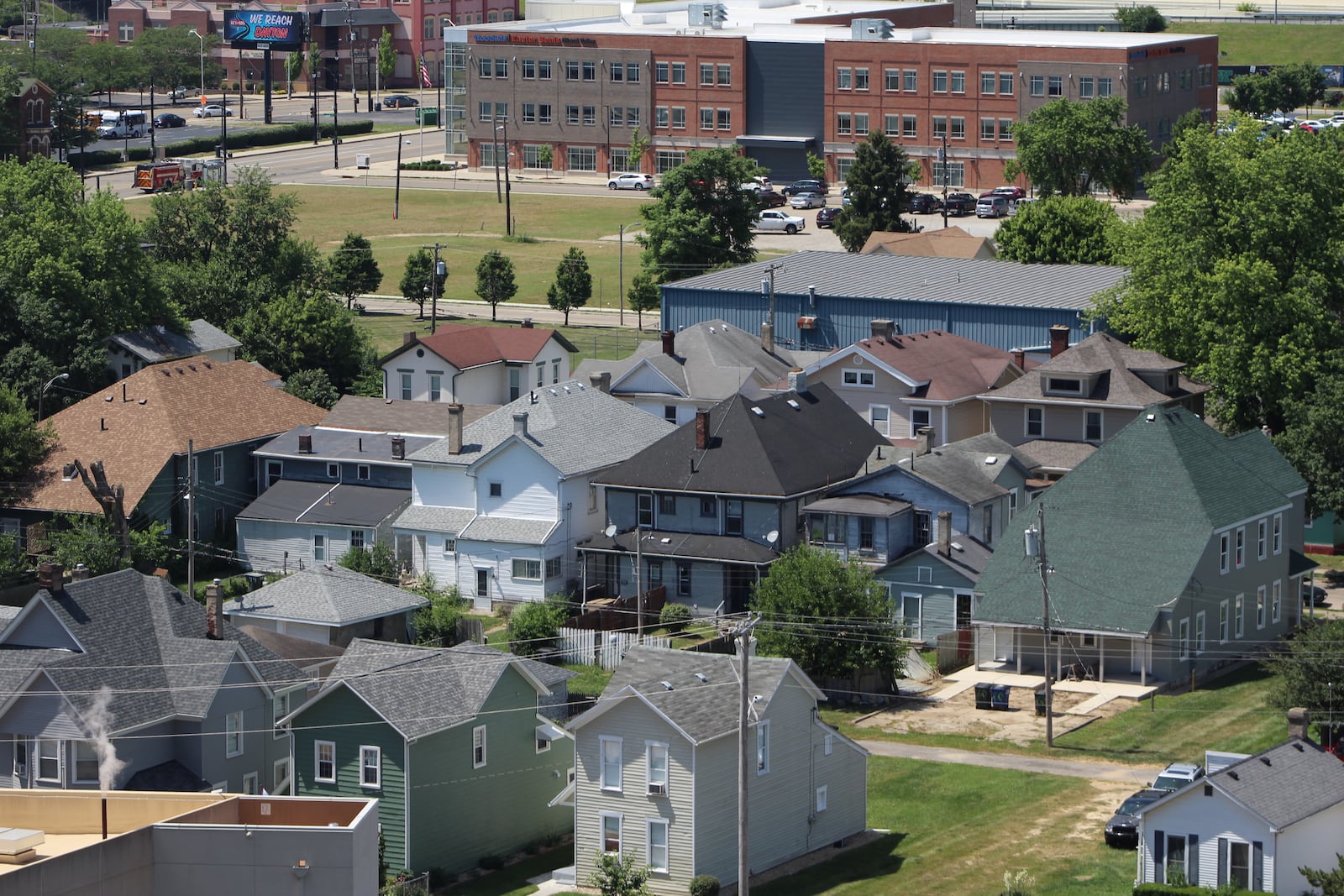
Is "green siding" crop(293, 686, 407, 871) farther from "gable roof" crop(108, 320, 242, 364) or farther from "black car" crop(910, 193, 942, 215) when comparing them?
"black car" crop(910, 193, 942, 215)

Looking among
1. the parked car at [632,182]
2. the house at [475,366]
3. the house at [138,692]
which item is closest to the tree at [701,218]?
the house at [475,366]

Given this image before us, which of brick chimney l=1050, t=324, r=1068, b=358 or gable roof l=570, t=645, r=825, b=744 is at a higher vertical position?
brick chimney l=1050, t=324, r=1068, b=358

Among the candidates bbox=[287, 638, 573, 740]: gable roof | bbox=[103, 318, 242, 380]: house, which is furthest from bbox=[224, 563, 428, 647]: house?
bbox=[103, 318, 242, 380]: house

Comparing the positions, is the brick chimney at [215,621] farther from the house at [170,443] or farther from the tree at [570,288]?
the tree at [570,288]

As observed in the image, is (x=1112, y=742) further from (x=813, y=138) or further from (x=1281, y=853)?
(x=813, y=138)

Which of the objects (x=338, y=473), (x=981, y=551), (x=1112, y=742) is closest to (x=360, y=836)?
(x=1112, y=742)

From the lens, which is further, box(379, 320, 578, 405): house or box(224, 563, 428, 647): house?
box(379, 320, 578, 405): house

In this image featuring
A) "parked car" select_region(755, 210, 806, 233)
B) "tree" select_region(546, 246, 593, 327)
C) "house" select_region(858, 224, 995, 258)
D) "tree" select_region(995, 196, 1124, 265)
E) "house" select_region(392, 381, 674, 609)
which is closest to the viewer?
"house" select_region(392, 381, 674, 609)

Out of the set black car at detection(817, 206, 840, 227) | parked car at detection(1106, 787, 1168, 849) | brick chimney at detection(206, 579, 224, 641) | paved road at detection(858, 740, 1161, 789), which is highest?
black car at detection(817, 206, 840, 227)
